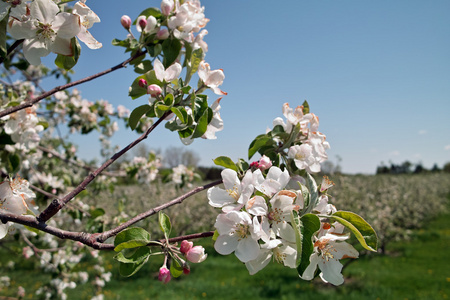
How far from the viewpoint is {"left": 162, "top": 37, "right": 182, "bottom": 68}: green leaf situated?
1399 millimetres

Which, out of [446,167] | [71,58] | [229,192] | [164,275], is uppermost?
[446,167]

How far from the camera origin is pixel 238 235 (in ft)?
2.83

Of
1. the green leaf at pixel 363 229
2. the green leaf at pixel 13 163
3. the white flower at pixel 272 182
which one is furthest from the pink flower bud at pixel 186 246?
the green leaf at pixel 13 163

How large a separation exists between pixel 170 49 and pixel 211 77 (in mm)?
360

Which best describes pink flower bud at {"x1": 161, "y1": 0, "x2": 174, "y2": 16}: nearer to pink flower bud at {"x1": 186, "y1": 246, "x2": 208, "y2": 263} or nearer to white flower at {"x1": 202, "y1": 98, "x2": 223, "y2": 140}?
white flower at {"x1": 202, "y1": 98, "x2": 223, "y2": 140}

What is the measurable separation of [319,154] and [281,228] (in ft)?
1.50

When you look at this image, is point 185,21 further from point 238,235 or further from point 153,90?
point 238,235

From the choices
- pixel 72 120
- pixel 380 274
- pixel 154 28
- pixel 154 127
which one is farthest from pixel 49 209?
pixel 380 274

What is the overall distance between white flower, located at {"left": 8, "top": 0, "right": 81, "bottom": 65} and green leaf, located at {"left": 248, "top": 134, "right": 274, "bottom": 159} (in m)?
0.70

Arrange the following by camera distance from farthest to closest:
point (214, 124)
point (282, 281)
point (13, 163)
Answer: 1. point (282, 281)
2. point (13, 163)
3. point (214, 124)

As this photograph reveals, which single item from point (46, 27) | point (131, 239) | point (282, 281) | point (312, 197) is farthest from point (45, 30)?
point (282, 281)

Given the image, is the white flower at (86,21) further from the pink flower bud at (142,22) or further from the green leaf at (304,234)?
the green leaf at (304,234)

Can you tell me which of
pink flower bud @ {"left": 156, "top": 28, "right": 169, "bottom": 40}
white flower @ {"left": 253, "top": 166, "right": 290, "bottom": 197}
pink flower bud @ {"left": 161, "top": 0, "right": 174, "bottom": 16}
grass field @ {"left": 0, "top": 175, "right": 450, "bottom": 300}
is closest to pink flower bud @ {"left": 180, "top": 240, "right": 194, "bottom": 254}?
white flower @ {"left": 253, "top": 166, "right": 290, "bottom": 197}

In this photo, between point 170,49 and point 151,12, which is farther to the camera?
point 151,12
